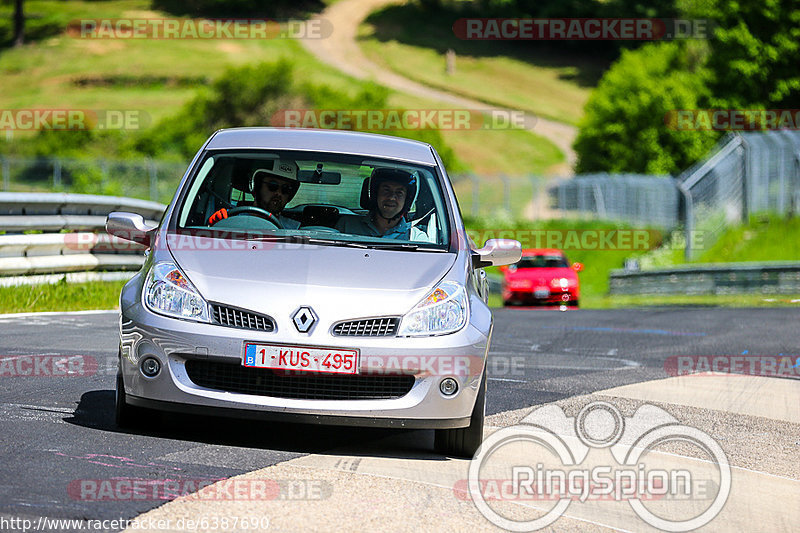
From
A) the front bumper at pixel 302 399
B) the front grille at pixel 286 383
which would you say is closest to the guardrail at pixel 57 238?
the front bumper at pixel 302 399

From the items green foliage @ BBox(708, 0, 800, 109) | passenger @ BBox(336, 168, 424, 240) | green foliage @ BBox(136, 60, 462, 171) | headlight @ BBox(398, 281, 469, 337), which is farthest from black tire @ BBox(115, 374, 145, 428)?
green foliage @ BBox(136, 60, 462, 171)

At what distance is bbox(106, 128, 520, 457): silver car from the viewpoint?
249 inches

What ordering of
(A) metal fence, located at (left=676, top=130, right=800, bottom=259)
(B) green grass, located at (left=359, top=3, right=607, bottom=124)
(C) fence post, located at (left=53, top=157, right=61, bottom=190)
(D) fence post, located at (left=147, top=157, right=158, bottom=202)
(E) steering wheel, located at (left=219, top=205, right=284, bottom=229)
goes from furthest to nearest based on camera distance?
(B) green grass, located at (left=359, top=3, right=607, bottom=124) < (C) fence post, located at (left=53, top=157, right=61, bottom=190) < (D) fence post, located at (left=147, top=157, right=158, bottom=202) < (A) metal fence, located at (left=676, top=130, right=800, bottom=259) < (E) steering wheel, located at (left=219, top=205, right=284, bottom=229)

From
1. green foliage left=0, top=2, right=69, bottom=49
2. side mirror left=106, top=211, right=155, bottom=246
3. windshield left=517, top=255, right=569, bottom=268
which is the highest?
green foliage left=0, top=2, right=69, bottom=49

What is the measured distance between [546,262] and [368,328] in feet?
68.4

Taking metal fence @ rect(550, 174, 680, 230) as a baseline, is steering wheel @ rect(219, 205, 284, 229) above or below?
below

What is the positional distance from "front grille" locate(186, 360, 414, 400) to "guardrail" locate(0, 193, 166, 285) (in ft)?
23.9

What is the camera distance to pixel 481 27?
12150 centimetres

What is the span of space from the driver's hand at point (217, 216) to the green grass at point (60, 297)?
6806mm

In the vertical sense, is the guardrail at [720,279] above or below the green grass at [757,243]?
below

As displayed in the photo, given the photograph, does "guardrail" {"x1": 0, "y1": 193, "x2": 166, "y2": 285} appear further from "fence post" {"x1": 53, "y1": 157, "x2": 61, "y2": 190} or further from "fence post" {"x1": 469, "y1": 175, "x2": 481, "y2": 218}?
"fence post" {"x1": 469, "y1": 175, "x2": 481, "y2": 218}

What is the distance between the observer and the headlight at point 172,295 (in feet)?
21.1

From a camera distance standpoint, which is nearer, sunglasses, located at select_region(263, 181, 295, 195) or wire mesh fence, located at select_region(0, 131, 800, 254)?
sunglasses, located at select_region(263, 181, 295, 195)

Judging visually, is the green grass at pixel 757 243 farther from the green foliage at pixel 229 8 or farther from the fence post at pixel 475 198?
the green foliage at pixel 229 8
